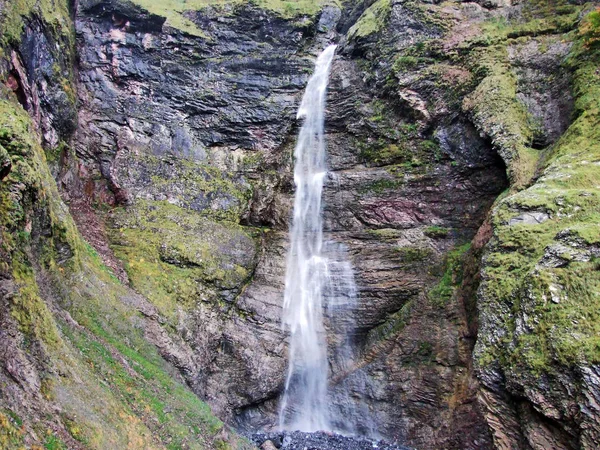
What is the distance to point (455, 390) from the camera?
14.4 m

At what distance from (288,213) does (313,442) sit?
10927 millimetres

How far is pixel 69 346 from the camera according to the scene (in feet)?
31.5

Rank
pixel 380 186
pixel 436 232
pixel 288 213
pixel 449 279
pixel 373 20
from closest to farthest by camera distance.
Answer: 1. pixel 449 279
2. pixel 436 232
3. pixel 380 186
4. pixel 288 213
5. pixel 373 20

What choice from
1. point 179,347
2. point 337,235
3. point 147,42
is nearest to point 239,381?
point 179,347

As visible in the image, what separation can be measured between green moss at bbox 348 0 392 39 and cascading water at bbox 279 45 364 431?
6.70 meters

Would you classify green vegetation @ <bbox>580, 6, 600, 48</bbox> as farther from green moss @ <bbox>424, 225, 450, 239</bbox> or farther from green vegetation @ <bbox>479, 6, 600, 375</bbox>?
green moss @ <bbox>424, 225, 450, 239</bbox>

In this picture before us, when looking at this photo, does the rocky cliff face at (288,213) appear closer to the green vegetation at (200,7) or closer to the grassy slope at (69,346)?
the grassy slope at (69,346)

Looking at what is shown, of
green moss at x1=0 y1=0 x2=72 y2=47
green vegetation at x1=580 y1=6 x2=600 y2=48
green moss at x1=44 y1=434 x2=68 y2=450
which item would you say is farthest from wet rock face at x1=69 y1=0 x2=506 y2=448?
green moss at x1=44 y1=434 x2=68 y2=450

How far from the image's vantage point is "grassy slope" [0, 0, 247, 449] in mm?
7391

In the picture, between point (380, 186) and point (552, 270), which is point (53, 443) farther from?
point (380, 186)

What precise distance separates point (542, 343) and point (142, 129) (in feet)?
69.4

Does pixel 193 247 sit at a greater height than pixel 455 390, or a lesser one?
greater

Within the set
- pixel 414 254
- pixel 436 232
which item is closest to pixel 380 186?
pixel 436 232

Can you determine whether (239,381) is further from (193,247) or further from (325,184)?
(325,184)
